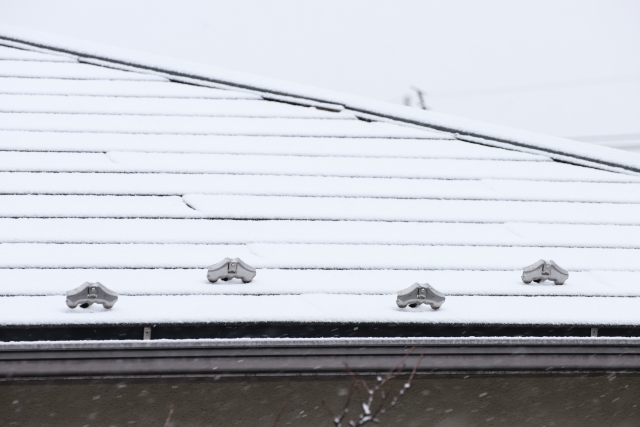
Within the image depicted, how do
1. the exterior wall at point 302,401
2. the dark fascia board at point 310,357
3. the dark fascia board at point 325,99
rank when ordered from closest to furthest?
the dark fascia board at point 310,357
the exterior wall at point 302,401
the dark fascia board at point 325,99

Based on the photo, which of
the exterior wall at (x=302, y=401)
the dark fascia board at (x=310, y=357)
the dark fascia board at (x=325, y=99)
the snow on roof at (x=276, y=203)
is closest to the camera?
the dark fascia board at (x=310, y=357)

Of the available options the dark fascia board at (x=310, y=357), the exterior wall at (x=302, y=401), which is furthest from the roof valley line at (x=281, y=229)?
the exterior wall at (x=302, y=401)

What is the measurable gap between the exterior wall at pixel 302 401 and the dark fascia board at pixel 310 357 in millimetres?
122

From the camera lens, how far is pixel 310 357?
3.52m

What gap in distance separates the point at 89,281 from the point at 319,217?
63.3 inches

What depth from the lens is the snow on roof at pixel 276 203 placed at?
392 centimetres

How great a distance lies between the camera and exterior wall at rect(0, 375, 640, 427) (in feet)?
11.5

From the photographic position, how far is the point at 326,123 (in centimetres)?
627

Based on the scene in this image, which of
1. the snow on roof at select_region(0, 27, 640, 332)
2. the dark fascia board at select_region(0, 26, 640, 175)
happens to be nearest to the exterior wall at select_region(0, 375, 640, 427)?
the snow on roof at select_region(0, 27, 640, 332)

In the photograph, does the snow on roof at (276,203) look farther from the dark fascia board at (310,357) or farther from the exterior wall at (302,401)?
the exterior wall at (302,401)

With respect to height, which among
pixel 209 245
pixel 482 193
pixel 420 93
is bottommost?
pixel 209 245

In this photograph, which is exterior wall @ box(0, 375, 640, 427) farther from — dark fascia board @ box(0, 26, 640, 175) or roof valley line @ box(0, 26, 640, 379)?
dark fascia board @ box(0, 26, 640, 175)

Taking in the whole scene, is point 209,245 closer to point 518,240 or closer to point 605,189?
point 518,240

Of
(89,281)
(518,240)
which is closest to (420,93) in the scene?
(518,240)
